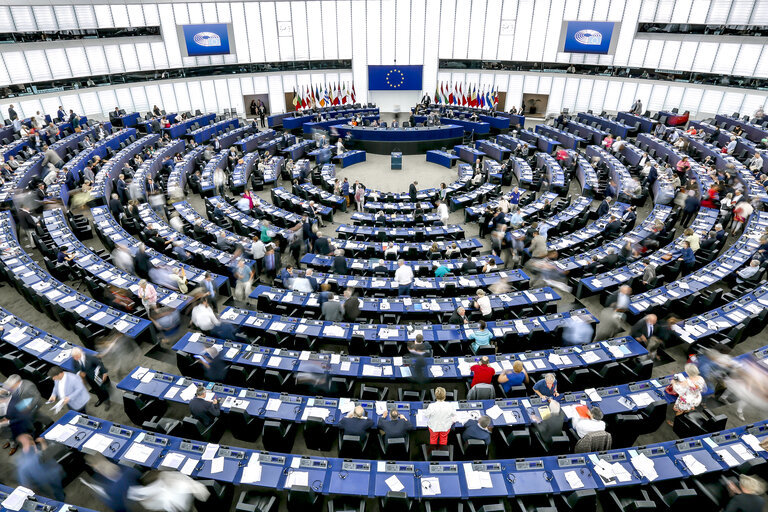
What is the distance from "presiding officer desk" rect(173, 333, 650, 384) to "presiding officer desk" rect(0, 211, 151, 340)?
1.97m

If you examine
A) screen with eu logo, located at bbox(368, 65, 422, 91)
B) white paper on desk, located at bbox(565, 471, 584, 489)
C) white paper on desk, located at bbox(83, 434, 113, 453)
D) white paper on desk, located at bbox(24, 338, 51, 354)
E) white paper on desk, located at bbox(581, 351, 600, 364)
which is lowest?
white paper on desk, located at bbox(83, 434, 113, 453)

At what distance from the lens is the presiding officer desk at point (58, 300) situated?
11.9m

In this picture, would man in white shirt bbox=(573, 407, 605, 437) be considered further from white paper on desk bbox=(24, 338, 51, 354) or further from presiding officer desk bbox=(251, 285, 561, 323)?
white paper on desk bbox=(24, 338, 51, 354)

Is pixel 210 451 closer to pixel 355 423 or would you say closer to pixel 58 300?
pixel 355 423

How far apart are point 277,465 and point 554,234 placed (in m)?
14.7

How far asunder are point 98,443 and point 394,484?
19.1 feet

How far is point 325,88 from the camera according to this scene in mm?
41562

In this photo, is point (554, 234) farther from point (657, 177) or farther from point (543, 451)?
point (543, 451)

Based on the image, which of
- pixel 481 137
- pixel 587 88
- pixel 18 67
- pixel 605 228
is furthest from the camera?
pixel 587 88

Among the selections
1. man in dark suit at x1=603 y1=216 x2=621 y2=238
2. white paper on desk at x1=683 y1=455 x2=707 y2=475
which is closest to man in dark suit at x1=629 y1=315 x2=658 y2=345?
white paper on desk at x1=683 y1=455 x2=707 y2=475

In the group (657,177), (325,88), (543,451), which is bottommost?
(543,451)

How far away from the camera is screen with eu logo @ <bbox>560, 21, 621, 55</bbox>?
112ft

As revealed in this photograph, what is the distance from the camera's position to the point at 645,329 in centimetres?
1102

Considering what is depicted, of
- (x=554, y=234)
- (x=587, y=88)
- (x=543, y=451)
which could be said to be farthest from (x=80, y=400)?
(x=587, y=88)
